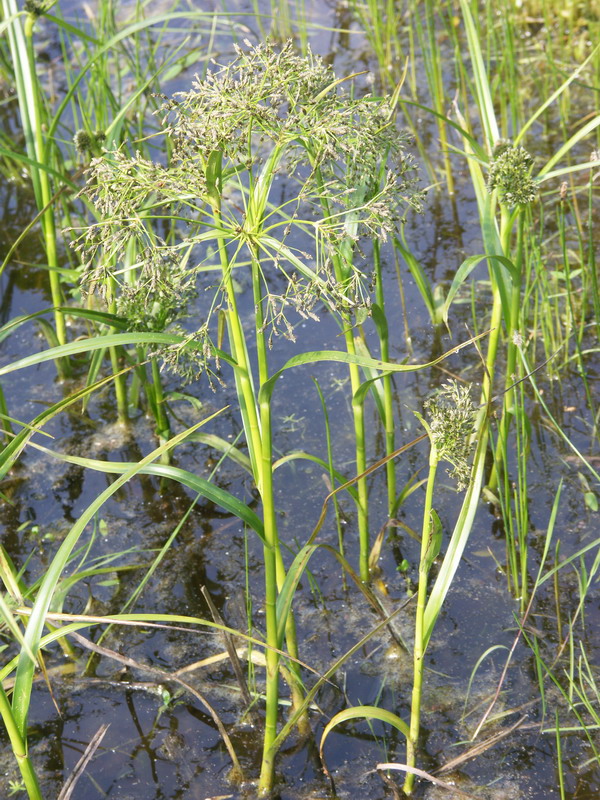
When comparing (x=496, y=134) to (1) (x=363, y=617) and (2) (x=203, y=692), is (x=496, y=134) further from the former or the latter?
(2) (x=203, y=692)

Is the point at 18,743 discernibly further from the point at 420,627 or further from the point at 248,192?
the point at 248,192

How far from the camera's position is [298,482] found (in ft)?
7.66

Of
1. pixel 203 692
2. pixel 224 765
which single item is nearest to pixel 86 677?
pixel 203 692

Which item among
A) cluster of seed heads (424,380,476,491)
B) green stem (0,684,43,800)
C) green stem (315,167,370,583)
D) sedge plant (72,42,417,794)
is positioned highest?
sedge plant (72,42,417,794)

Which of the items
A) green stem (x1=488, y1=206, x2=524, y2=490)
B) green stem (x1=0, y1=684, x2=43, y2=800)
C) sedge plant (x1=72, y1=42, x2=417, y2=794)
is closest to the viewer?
sedge plant (x1=72, y1=42, x2=417, y2=794)

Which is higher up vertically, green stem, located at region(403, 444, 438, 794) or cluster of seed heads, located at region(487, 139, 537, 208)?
cluster of seed heads, located at region(487, 139, 537, 208)

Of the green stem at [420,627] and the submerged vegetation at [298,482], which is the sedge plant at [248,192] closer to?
the submerged vegetation at [298,482]

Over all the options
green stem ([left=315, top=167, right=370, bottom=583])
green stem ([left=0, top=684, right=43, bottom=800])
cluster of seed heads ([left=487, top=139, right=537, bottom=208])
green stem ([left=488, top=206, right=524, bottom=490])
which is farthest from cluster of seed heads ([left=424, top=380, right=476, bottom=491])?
green stem ([left=0, top=684, right=43, bottom=800])

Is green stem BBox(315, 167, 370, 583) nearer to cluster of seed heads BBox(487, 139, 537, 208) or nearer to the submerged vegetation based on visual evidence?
the submerged vegetation

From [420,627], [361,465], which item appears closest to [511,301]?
[361,465]

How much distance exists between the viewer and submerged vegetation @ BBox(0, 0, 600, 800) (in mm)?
1277

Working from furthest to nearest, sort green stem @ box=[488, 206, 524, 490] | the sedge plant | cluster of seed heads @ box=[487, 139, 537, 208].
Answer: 1. green stem @ box=[488, 206, 524, 490]
2. cluster of seed heads @ box=[487, 139, 537, 208]
3. the sedge plant

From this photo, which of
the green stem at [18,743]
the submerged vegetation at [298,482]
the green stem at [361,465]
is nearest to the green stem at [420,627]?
the submerged vegetation at [298,482]

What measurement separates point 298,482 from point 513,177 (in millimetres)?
1034
